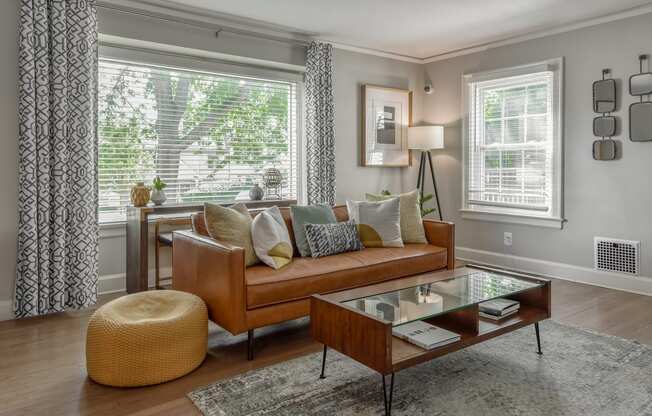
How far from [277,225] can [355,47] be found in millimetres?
2892

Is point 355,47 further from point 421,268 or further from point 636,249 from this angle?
point 636,249

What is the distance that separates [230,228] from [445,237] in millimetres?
1814

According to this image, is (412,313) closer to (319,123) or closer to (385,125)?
(319,123)

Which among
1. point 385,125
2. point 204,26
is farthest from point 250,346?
point 385,125

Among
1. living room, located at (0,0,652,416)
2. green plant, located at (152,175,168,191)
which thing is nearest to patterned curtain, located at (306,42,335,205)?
living room, located at (0,0,652,416)

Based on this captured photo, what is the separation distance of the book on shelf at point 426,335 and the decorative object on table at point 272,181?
106 inches

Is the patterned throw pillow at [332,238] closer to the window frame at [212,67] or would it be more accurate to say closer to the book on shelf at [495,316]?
the book on shelf at [495,316]

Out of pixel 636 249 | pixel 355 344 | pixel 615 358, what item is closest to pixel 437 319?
pixel 355 344

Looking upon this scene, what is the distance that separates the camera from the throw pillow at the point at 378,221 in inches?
151

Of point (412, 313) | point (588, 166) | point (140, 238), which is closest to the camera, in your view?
point (412, 313)

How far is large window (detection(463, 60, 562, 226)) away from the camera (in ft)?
15.6

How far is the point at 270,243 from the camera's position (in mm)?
3170

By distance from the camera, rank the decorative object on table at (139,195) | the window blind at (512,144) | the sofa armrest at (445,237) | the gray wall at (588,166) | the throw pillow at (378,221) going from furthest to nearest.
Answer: the window blind at (512,144)
the gray wall at (588,166)
the decorative object on table at (139,195)
the sofa armrest at (445,237)
the throw pillow at (378,221)

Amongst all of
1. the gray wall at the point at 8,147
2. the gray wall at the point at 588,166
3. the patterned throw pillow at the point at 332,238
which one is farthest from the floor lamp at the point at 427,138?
the gray wall at the point at 8,147
